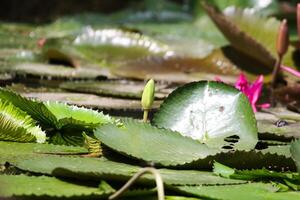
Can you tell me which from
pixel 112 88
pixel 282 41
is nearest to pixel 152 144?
pixel 112 88

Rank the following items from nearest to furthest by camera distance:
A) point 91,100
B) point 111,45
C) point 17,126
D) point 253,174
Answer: point 253,174 → point 17,126 → point 91,100 → point 111,45

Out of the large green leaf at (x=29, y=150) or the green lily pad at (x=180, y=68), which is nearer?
the large green leaf at (x=29, y=150)

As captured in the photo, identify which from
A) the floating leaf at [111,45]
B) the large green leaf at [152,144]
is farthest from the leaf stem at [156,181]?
the floating leaf at [111,45]

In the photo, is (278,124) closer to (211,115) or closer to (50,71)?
(211,115)

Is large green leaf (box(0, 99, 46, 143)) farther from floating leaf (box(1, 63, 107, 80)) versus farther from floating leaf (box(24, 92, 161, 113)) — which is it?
floating leaf (box(1, 63, 107, 80))

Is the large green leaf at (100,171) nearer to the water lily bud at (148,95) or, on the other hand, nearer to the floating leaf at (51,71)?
the water lily bud at (148,95)

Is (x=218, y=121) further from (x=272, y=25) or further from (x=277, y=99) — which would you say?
(x=272, y=25)

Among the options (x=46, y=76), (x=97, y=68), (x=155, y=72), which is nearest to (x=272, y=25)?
(x=155, y=72)
